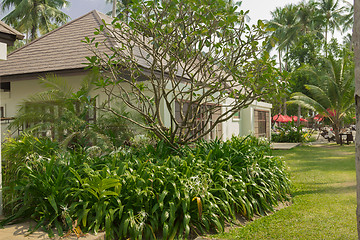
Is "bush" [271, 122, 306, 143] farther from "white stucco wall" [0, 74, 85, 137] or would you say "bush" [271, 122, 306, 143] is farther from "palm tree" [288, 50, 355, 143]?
"white stucco wall" [0, 74, 85, 137]

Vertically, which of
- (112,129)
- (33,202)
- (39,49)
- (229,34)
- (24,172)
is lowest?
(33,202)

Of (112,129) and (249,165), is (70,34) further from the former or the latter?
(249,165)

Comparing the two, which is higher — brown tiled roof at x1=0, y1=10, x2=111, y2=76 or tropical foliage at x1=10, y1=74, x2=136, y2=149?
brown tiled roof at x1=0, y1=10, x2=111, y2=76

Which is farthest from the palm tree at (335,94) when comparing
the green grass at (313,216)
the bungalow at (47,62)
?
the bungalow at (47,62)

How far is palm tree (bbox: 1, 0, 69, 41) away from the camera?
1063 inches

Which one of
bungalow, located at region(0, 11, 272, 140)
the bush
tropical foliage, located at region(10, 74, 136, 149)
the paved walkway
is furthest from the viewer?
the bush

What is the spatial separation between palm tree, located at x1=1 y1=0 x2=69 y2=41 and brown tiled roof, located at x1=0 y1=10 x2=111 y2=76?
683 inches

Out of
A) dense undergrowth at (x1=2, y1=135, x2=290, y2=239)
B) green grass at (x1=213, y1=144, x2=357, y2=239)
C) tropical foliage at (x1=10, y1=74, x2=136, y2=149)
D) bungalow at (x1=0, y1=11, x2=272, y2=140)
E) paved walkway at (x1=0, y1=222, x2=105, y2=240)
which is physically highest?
bungalow at (x1=0, y1=11, x2=272, y2=140)

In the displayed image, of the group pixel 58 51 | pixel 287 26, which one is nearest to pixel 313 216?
pixel 58 51

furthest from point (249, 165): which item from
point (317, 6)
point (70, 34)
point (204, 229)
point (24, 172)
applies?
point (317, 6)

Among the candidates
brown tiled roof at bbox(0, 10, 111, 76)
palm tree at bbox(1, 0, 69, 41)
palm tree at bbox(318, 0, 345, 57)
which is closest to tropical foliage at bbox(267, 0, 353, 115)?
palm tree at bbox(318, 0, 345, 57)

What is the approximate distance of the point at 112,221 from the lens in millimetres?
4109

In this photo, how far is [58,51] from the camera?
10.6m

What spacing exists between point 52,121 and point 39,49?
16.7ft
